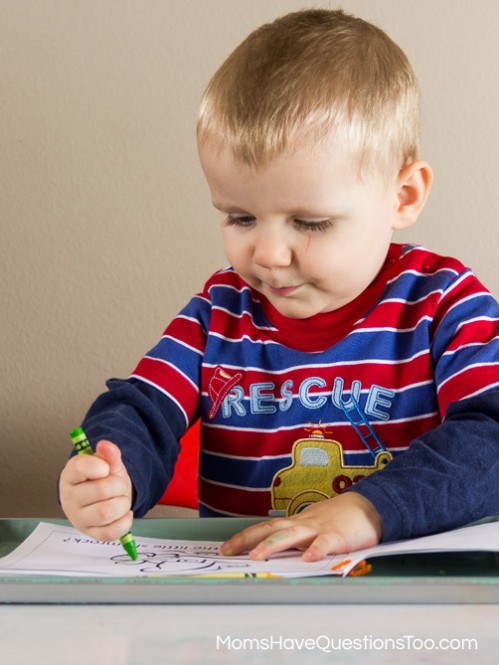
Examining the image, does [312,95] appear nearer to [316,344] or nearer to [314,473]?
[316,344]

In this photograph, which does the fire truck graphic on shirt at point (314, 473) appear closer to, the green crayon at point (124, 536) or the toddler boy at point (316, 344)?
the toddler boy at point (316, 344)

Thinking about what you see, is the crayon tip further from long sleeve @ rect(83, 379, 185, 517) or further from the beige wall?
the beige wall

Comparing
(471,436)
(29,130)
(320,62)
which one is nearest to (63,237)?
(29,130)

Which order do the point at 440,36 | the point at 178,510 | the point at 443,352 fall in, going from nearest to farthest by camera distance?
the point at 443,352 → the point at 440,36 → the point at 178,510

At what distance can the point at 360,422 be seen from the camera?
97 centimetres

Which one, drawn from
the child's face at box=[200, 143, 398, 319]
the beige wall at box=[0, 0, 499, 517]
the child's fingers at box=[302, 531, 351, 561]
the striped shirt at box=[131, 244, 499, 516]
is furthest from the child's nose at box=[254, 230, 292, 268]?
A: the beige wall at box=[0, 0, 499, 517]

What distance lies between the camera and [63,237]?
160 centimetres

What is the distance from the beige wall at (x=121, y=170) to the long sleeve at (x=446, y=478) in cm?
80

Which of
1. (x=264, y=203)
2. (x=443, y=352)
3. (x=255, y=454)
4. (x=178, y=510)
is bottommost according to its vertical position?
(x=178, y=510)

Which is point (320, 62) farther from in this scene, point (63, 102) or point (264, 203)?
point (63, 102)

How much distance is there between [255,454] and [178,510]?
2.48 ft

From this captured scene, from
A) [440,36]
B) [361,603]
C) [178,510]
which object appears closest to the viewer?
[361,603]

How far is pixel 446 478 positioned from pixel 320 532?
0.15 m

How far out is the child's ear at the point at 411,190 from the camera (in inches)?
37.9
